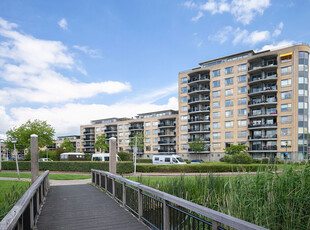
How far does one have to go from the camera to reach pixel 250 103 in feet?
153

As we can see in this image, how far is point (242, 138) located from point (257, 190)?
147ft

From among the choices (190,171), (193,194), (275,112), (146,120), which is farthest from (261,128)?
(193,194)

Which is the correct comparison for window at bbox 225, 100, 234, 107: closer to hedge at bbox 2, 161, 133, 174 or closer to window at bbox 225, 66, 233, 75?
window at bbox 225, 66, 233, 75

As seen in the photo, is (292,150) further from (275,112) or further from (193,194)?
(193,194)

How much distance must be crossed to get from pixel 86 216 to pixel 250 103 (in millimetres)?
45321

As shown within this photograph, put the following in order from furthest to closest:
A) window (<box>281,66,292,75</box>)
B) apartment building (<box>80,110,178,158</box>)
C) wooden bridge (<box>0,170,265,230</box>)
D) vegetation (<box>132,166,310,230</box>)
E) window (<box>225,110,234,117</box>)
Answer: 1. apartment building (<box>80,110,178,158</box>)
2. window (<box>225,110,234,117</box>)
3. window (<box>281,66,292,75</box>)
4. vegetation (<box>132,166,310,230</box>)
5. wooden bridge (<box>0,170,265,230</box>)

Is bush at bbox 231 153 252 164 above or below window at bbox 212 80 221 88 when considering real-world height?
below

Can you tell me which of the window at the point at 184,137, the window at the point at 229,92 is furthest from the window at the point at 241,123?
the window at the point at 184,137

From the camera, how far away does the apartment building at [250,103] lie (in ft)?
139

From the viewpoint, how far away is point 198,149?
162 ft

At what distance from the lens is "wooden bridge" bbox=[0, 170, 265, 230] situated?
3387 mm

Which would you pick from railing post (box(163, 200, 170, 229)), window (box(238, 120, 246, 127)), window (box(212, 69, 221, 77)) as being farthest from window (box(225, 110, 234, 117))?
railing post (box(163, 200, 170, 229))

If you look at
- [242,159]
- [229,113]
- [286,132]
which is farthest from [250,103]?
[242,159]

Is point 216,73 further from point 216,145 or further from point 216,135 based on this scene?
point 216,145
